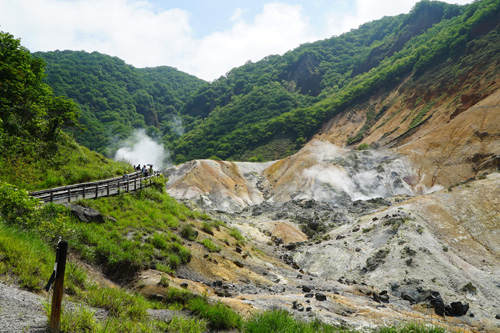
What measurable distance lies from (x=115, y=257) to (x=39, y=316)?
6268mm

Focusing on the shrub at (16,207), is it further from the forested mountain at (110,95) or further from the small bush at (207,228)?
the forested mountain at (110,95)

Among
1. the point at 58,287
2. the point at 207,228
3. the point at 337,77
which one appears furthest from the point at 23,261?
the point at 337,77

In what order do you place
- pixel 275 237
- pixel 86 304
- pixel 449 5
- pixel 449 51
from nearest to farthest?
pixel 86 304
pixel 275 237
pixel 449 51
pixel 449 5

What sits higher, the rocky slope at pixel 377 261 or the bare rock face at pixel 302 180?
the bare rock face at pixel 302 180

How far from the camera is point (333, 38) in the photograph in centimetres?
19250

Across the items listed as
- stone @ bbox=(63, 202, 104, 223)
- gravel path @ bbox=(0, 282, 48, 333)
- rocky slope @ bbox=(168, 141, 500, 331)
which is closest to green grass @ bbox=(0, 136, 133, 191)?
stone @ bbox=(63, 202, 104, 223)

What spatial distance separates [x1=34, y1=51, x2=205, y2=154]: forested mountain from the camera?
382ft

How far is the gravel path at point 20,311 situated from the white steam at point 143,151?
4050 inches

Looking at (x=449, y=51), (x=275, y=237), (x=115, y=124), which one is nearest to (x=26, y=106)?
(x=275, y=237)

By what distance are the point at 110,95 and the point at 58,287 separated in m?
153

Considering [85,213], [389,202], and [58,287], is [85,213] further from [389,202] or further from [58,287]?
[389,202]

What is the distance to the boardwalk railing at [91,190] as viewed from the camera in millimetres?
13367

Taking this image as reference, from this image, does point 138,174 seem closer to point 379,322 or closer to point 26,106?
point 26,106

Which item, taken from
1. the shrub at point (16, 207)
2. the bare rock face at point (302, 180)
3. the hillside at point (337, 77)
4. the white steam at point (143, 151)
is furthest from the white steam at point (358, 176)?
the white steam at point (143, 151)
